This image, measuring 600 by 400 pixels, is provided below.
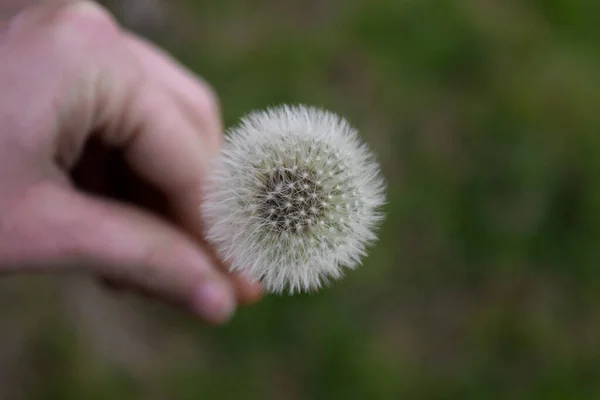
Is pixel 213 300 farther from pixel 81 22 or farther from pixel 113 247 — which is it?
pixel 81 22

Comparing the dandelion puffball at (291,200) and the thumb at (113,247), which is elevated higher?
the thumb at (113,247)

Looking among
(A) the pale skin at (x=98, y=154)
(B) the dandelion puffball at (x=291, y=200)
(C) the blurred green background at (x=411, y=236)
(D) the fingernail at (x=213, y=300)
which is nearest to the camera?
(B) the dandelion puffball at (x=291, y=200)

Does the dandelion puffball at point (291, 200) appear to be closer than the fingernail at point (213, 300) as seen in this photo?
Yes

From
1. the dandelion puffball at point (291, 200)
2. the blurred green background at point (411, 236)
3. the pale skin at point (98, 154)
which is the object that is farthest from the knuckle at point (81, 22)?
the blurred green background at point (411, 236)

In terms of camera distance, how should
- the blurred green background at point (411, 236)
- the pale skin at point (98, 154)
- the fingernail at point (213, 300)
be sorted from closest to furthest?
1. the pale skin at point (98, 154)
2. the fingernail at point (213, 300)
3. the blurred green background at point (411, 236)

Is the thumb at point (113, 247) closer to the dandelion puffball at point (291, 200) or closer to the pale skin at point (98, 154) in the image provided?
the pale skin at point (98, 154)

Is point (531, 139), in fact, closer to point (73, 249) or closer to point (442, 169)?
point (442, 169)
